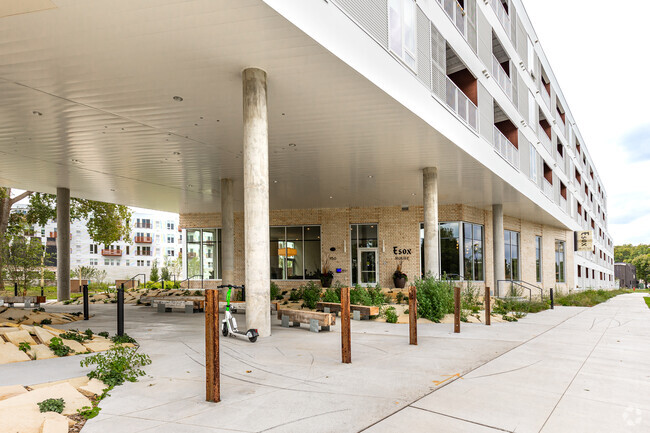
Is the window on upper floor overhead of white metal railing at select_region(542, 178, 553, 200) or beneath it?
overhead

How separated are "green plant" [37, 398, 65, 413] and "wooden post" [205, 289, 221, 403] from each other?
1.51 metres

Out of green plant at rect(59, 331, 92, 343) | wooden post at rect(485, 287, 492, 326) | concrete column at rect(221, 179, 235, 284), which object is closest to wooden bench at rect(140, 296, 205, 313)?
concrete column at rect(221, 179, 235, 284)

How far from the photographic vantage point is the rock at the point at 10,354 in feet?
23.9

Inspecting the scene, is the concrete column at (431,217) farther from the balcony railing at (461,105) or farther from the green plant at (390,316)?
the green plant at (390,316)

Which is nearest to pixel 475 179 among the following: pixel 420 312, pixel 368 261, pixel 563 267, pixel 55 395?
pixel 420 312

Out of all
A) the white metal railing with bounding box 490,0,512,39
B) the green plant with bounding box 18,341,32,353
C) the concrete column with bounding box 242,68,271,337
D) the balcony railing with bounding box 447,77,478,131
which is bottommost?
the green plant with bounding box 18,341,32,353

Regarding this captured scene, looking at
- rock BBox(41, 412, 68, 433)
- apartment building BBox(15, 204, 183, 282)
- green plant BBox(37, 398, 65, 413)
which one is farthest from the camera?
apartment building BBox(15, 204, 183, 282)

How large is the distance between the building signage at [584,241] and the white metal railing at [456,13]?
102 feet

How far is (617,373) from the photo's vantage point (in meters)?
7.20

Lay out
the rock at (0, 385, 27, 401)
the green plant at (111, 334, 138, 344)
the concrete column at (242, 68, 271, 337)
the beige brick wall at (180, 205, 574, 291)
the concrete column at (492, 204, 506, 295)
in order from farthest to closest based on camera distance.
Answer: the beige brick wall at (180, 205, 574, 291) → the concrete column at (492, 204, 506, 295) → the concrete column at (242, 68, 271, 337) → the green plant at (111, 334, 138, 344) → the rock at (0, 385, 27, 401)

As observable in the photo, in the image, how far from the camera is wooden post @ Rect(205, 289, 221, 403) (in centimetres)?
526

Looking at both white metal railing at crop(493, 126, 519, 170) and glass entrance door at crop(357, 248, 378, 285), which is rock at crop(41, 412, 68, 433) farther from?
glass entrance door at crop(357, 248, 378, 285)

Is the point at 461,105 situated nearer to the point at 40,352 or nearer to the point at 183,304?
the point at 183,304

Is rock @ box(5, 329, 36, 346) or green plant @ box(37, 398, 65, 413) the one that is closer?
green plant @ box(37, 398, 65, 413)
